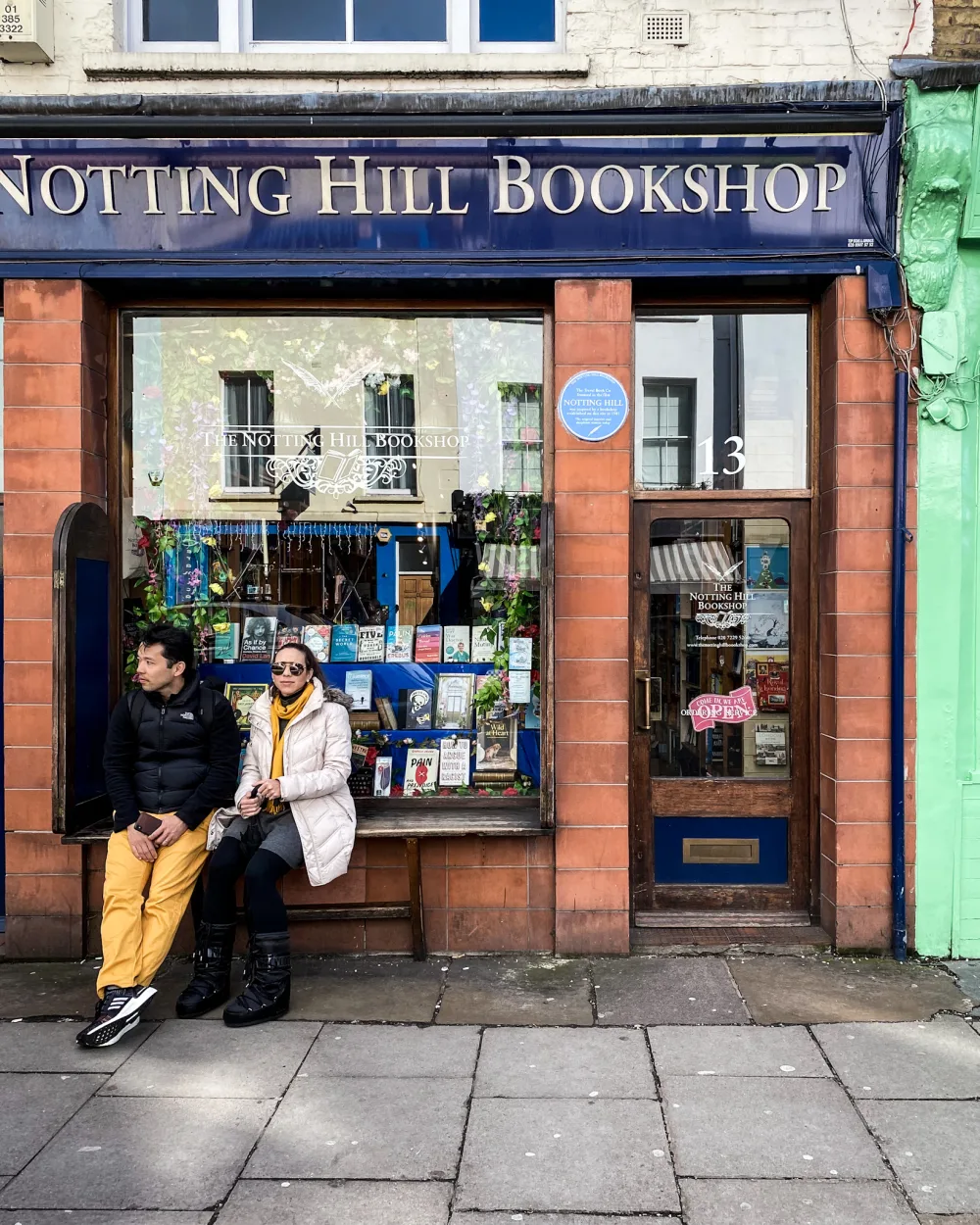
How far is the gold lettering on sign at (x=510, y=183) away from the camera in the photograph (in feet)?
17.4

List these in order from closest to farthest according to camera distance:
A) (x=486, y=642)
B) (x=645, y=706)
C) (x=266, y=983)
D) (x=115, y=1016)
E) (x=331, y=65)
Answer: (x=115, y=1016) → (x=266, y=983) → (x=331, y=65) → (x=645, y=706) → (x=486, y=642)

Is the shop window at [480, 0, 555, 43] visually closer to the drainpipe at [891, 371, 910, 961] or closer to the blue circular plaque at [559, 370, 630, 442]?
the blue circular plaque at [559, 370, 630, 442]

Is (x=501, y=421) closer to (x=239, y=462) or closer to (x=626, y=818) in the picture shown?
(x=239, y=462)

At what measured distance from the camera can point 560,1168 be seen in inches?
131

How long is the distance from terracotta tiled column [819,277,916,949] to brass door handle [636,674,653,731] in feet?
A: 3.36

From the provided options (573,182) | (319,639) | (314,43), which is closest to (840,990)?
(319,639)

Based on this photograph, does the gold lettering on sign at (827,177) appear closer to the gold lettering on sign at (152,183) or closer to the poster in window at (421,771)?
the gold lettering on sign at (152,183)

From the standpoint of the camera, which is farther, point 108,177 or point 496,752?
point 496,752

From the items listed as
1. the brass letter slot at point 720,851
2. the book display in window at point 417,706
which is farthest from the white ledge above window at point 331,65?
the brass letter slot at point 720,851

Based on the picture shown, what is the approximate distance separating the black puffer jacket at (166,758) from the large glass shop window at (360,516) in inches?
39.6

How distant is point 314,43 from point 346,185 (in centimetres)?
113

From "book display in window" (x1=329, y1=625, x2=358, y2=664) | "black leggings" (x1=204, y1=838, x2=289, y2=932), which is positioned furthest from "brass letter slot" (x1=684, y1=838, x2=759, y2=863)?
"black leggings" (x1=204, y1=838, x2=289, y2=932)

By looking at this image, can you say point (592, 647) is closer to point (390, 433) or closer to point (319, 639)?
point (319, 639)

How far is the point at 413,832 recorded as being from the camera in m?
5.11
